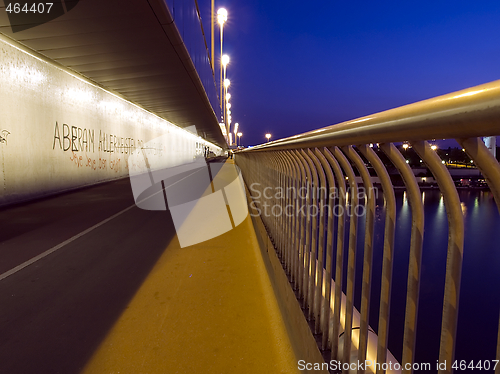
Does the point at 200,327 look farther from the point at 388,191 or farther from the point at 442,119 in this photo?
the point at 442,119

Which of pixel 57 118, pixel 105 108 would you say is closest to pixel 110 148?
pixel 105 108

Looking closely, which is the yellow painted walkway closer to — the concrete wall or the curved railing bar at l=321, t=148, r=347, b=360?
the curved railing bar at l=321, t=148, r=347, b=360

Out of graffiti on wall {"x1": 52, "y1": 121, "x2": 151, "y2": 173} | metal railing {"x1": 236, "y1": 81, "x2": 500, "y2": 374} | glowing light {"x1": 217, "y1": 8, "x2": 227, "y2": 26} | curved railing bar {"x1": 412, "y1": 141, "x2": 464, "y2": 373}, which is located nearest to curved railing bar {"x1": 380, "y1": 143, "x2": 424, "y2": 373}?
metal railing {"x1": 236, "y1": 81, "x2": 500, "y2": 374}

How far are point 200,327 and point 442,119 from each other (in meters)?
2.49

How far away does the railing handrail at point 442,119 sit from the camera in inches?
24.6

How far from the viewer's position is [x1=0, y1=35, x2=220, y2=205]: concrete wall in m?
9.11

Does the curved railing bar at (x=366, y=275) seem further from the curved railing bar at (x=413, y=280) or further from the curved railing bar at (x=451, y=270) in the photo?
the curved railing bar at (x=451, y=270)

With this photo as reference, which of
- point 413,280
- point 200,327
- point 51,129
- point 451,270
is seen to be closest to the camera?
point 451,270

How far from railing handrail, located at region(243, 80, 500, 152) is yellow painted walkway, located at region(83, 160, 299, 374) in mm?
1809

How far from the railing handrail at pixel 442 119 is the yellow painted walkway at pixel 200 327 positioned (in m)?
1.81

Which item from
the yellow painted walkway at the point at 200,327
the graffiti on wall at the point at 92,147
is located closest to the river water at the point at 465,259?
the yellow painted walkway at the point at 200,327

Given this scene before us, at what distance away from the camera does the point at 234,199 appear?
9992mm

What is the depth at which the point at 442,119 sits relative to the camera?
29.1 inches

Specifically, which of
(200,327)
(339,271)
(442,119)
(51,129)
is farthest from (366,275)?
(51,129)
